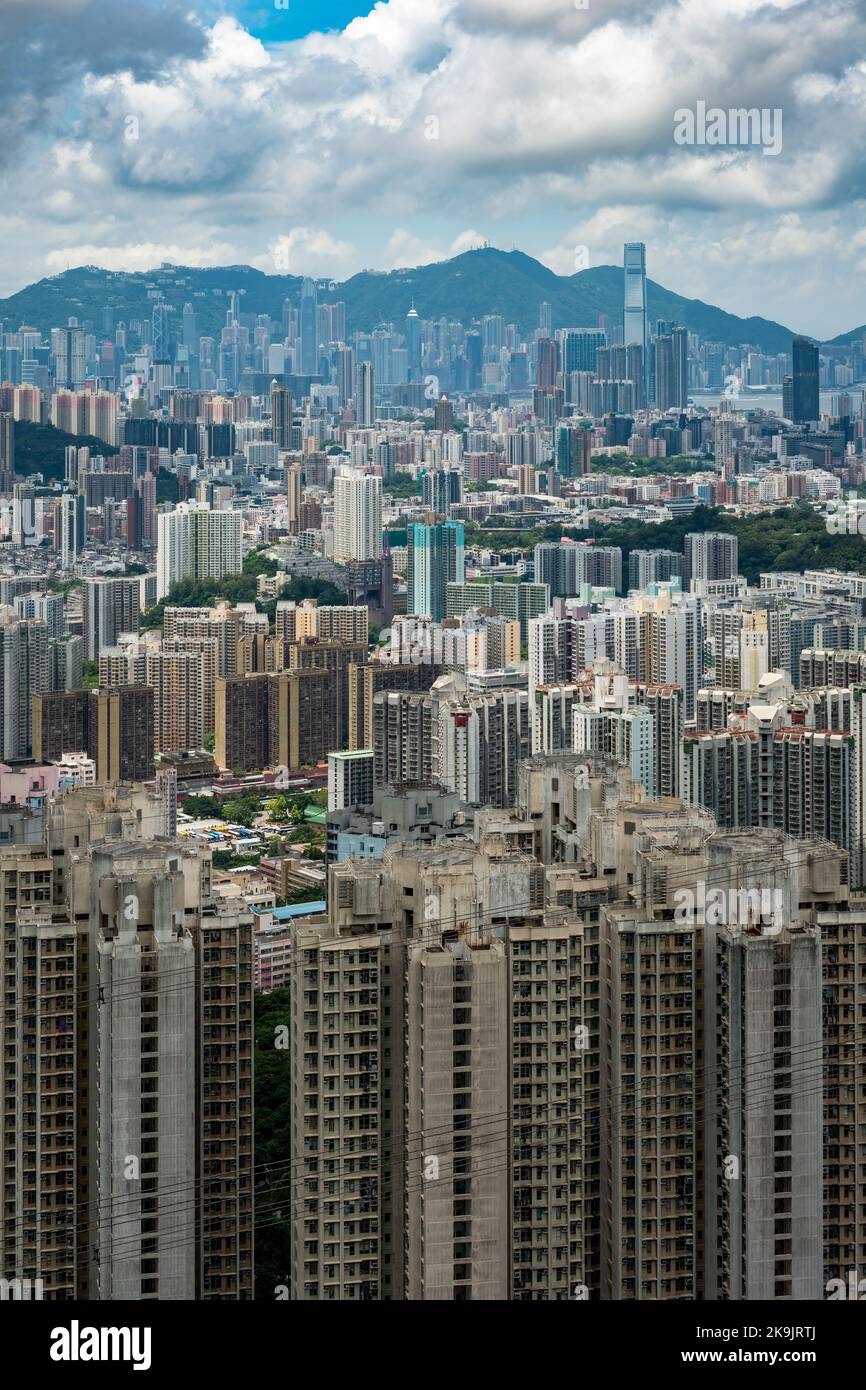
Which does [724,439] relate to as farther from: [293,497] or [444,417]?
[293,497]

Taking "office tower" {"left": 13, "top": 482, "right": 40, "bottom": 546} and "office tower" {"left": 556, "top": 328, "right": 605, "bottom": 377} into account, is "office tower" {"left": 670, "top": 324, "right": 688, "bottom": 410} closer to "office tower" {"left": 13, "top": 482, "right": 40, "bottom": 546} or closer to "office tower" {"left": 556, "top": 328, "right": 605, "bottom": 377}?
"office tower" {"left": 556, "top": 328, "right": 605, "bottom": 377}

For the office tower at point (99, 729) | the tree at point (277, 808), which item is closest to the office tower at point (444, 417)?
the office tower at point (99, 729)

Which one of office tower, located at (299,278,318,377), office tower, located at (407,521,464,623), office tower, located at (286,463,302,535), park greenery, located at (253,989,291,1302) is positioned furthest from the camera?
office tower, located at (299,278,318,377)

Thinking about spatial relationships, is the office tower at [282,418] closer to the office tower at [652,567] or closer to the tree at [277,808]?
the office tower at [652,567]

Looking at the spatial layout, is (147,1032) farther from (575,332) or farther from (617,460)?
(575,332)

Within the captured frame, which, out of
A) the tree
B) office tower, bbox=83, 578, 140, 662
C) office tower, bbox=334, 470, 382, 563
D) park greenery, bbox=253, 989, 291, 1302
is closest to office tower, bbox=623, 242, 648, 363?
office tower, bbox=334, 470, 382, 563
